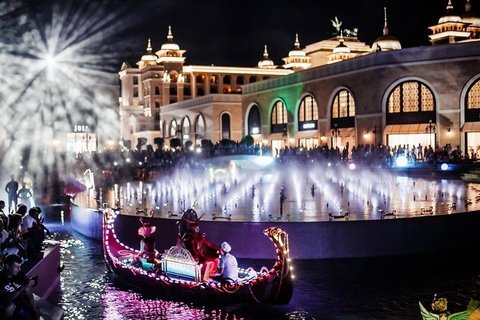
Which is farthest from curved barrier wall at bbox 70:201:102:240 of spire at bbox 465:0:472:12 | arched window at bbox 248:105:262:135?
spire at bbox 465:0:472:12

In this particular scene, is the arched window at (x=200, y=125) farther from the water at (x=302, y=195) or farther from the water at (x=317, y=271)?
the water at (x=317, y=271)

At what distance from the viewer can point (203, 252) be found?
1407cm

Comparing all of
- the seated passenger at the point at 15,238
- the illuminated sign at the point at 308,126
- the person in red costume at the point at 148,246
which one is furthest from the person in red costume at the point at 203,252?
the illuminated sign at the point at 308,126

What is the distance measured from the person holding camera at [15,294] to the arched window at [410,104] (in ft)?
125

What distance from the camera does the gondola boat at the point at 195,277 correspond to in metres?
12.7

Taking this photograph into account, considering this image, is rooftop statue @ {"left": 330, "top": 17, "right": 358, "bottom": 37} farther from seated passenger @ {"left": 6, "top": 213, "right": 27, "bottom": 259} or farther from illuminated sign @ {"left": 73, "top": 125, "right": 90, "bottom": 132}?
seated passenger @ {"left": 6, "top": 213, "right": 27, "bottom": 259}

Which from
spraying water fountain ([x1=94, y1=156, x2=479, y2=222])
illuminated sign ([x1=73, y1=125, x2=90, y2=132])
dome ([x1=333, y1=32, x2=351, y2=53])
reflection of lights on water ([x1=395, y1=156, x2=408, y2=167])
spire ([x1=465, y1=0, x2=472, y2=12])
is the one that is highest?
spire ([x1=465, y1=0, x2=472, y2=12])

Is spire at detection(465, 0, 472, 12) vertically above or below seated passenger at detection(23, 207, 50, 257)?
above

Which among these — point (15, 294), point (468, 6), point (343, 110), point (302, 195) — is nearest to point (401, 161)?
point (302, 195)

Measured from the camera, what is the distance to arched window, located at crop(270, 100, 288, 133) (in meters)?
58.7

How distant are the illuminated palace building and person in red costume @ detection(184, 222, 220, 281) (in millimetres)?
30730

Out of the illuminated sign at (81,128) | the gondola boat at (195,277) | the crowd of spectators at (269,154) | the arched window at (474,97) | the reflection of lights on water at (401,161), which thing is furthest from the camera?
the illuminated sign at (81,128)

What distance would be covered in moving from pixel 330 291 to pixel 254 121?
50.9m

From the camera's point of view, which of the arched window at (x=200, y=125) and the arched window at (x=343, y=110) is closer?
the arched window at (x=343, y=110)
